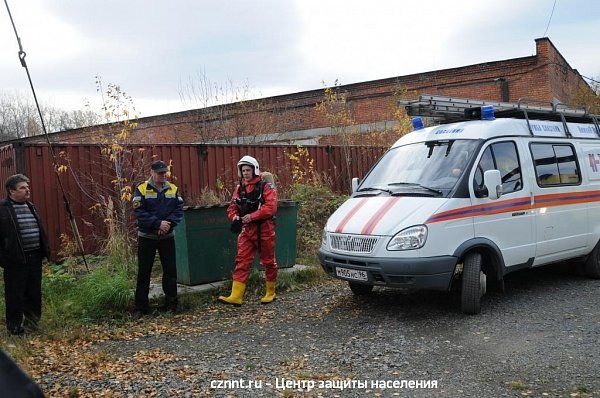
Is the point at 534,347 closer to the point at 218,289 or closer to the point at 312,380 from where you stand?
the point at 312,380

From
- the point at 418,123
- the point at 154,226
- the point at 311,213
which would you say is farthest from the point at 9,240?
the point at 311,213

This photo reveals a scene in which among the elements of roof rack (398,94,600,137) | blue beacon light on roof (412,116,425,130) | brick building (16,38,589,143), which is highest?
brick building (16,38,589,143)

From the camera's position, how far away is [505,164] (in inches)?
251

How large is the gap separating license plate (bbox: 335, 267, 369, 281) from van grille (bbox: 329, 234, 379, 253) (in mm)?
226

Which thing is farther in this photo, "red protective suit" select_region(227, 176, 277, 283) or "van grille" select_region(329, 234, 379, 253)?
"red protective suit" select_region(227, 176, 277, 283)

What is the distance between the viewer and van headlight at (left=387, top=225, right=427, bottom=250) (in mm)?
5500

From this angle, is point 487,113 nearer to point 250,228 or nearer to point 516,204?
point 516,204

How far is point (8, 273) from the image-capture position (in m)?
5.63

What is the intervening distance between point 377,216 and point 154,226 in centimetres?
269

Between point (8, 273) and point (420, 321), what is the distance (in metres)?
4.61

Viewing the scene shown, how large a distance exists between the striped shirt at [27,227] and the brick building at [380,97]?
11.7 meters

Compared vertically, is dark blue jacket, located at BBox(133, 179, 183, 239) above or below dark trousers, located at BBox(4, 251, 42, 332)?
above

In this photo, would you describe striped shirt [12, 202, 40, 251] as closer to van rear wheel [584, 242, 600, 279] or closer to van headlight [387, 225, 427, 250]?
van headlight [387, 225, 427, 250]

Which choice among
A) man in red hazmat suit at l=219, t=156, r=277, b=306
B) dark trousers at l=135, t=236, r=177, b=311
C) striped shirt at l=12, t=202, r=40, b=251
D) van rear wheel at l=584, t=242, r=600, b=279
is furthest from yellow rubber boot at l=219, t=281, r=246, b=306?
van rear wheel at l=584, t=242, r=600, b=279
